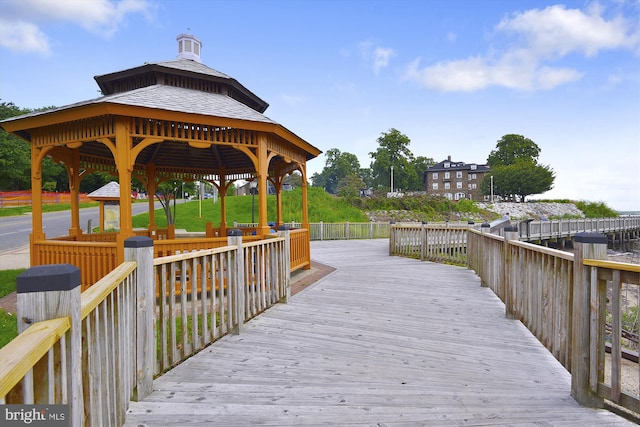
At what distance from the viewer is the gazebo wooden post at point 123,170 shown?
641 cm

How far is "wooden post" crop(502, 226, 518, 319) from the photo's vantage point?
491 centimetres

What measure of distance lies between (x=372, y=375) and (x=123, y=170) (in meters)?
5.85

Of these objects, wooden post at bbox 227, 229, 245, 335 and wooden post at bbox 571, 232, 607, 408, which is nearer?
wooden post at bbox 571, 232, 607, 408

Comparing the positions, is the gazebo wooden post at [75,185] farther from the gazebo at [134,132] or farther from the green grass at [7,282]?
the green grass at [7,282]

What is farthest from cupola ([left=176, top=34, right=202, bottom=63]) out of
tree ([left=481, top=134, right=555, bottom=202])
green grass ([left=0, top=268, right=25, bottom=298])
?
tree ([left=481, top=134, right=555, bottom=202])

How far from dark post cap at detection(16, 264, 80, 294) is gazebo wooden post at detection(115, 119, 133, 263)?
19.2ft

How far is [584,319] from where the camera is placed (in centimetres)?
269

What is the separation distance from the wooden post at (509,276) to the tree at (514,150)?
73.9 meters

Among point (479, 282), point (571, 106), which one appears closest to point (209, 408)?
point (479, 282)

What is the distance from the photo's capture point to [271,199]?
1291 inches

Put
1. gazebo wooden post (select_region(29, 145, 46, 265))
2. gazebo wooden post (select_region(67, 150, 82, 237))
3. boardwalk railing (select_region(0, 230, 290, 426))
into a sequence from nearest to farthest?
1. boardwalk railing (select_region(0, 230, 290, 426))
2. gazebo wooden post (select_region(29, 145, 46, 265))
3. gazebo wooden post (select_region(67, 150, 82, 237))

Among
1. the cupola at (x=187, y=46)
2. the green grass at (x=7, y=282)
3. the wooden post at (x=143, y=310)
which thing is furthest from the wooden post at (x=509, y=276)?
the cupola at (x=187, y=46)

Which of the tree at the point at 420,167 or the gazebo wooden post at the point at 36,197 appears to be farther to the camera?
the tree at the point at 420,167

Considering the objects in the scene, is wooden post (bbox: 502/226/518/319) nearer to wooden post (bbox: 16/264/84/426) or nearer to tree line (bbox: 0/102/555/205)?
wooden post (bbox: 16/264/84/426)
